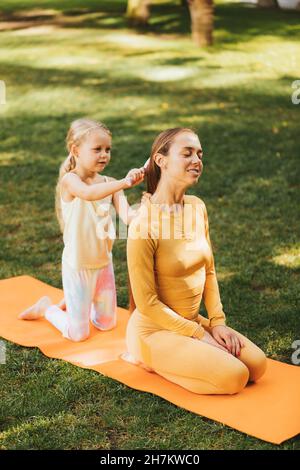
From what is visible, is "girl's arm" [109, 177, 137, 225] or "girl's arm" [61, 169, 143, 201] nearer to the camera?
"girl's arm" [61, 169, 143, 201]

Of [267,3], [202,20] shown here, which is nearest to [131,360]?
[202,20]

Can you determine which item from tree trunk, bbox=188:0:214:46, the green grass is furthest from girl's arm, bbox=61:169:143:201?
tree trunk, bbox=188:0:214:46

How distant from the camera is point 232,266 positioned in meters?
5.59

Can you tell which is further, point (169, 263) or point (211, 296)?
point (211, 296)

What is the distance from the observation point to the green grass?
359 cm

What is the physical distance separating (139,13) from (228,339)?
483 inches

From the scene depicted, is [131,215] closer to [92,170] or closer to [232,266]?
[92,170]

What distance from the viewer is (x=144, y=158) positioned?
26.9 feet

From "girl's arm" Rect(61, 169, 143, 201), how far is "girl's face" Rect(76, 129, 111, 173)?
12 cm

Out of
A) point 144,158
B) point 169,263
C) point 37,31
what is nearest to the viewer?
point 169,263

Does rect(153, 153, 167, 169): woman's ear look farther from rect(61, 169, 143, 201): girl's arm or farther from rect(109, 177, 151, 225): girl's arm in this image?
rect(109, 177, 151, 225): girl's arm

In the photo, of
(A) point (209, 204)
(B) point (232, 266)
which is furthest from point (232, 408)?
(A) point (209, 204)

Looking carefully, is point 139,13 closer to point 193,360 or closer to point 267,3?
point 267,3
